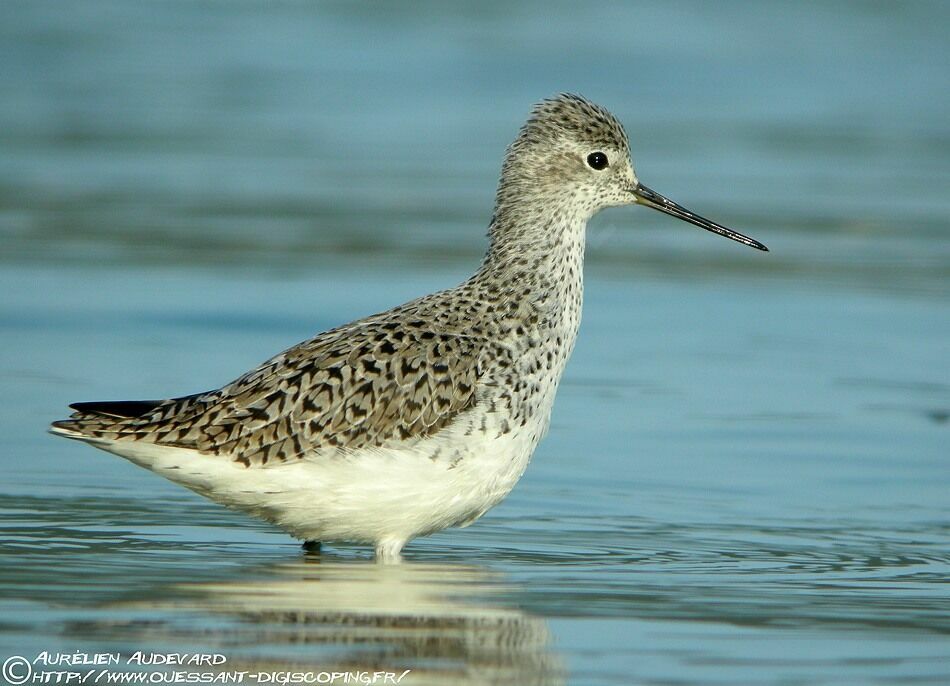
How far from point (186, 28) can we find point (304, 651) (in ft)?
63.0

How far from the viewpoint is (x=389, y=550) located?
25.4ft

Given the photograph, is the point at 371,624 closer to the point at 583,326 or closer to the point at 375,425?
the point at 375,425

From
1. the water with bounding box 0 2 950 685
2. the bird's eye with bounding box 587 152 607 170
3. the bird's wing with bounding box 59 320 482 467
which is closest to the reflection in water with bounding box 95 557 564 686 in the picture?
the water with bounding box 0 2 950 685

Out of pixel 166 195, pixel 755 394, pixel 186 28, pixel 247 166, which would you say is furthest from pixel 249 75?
pixel 755 394

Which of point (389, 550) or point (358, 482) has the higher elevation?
point (358, 482)

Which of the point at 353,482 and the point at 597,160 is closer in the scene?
the point at 353,482

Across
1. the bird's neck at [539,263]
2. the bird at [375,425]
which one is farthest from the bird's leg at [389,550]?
the bird's neck at [539,263]

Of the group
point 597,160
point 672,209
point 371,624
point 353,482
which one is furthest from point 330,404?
point 672,209

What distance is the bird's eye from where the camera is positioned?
8.70m

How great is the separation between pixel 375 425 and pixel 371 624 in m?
1.21

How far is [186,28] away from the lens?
2434cm

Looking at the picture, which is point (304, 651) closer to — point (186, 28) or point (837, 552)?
point (837, 552)

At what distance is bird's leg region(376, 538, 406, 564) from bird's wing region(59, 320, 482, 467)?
44cm

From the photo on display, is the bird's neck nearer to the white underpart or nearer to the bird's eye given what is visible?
the bird's eye
